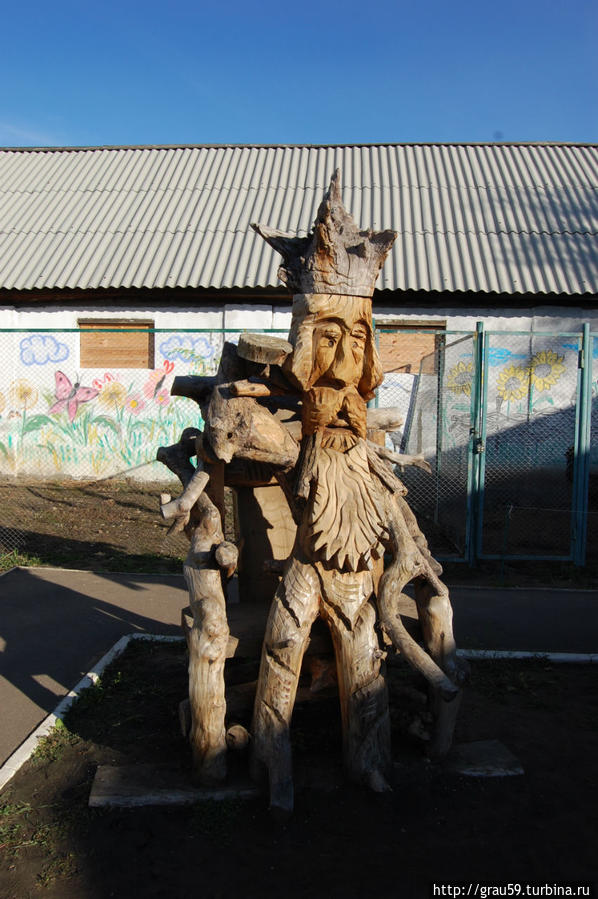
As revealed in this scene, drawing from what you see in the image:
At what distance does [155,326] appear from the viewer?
11688 millimetres

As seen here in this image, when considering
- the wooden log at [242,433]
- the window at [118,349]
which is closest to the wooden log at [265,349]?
the wooden log at [242,433]

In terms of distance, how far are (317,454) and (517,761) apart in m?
1.79

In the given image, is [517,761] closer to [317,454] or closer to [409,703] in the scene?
[409,703]

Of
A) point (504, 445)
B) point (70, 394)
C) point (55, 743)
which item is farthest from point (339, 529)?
point (70, 394)

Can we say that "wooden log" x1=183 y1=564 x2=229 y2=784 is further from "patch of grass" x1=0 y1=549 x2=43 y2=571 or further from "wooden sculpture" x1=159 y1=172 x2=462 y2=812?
"patch of grass" x1=0 y1=549 x2=43 y2=571

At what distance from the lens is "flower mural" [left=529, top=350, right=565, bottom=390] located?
35.7 ft

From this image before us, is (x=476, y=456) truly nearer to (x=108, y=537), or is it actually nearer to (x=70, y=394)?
(x=108, y=537)

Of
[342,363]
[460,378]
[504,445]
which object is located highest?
[460,378]

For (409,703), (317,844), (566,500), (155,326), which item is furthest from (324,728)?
(155,326)

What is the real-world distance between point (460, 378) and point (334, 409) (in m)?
6.09

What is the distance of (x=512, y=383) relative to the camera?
1091 cm

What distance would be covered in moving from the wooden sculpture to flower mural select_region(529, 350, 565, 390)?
8.29 metres

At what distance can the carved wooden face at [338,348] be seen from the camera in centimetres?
299

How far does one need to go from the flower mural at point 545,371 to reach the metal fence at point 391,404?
2 cm
